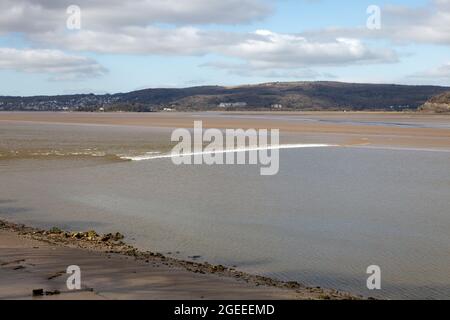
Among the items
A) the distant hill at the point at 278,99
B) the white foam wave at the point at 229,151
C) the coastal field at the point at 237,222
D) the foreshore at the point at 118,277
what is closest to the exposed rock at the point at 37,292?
the foreshore at the point at 118,277

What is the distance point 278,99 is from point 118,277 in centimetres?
16518

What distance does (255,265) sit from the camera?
830 cm

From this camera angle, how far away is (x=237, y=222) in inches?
439

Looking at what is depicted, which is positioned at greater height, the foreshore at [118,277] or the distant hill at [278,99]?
the distant hill at [278,99]

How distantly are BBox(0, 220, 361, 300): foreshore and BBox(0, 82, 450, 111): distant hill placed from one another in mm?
135643

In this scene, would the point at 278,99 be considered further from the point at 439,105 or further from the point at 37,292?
the point at 37,292

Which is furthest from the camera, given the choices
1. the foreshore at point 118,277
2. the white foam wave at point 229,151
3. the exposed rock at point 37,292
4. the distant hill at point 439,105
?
the distant hill at point 439,105

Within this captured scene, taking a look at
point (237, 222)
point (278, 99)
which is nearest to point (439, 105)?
point (278, 99)

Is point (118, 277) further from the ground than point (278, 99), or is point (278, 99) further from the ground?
point (278, 99)

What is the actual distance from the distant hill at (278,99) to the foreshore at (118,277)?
5340 inches

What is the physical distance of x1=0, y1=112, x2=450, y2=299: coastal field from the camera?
7101mm

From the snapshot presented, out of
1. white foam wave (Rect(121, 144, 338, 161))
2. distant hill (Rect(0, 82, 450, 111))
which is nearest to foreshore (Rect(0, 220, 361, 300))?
white foam wave (Rect(121, 144, 338, 161))

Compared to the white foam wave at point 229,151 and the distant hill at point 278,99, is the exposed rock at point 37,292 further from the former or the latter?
the distant hill at point 278,99

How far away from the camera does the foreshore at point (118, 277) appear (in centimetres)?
616
